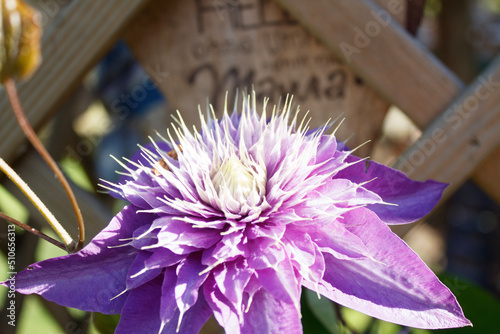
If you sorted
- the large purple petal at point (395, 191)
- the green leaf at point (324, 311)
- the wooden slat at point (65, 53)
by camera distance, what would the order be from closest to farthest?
the large purple petal at point (395, 191) < the green leaf at point (324, 311) < the wooden slat at point (65, 53)

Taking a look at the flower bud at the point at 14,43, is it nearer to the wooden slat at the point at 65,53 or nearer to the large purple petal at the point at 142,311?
the large purple petal at the point at 142,311

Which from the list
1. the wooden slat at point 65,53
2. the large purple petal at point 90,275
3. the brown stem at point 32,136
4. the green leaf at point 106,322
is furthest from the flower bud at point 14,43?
the wooden slat at point 65,53

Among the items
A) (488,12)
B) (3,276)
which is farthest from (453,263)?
(3,276)

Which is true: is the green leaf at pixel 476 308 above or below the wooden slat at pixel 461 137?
→ below

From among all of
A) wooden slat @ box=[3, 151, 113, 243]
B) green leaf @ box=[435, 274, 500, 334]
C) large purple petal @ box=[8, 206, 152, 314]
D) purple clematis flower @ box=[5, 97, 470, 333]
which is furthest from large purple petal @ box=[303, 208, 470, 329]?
wooden slat @ box=[3, 151, 113, 243]

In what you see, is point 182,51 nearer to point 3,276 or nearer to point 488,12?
point 3,276

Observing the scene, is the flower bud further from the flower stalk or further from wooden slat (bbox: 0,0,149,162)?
wooden slat (bbox: 0,0,149,162)

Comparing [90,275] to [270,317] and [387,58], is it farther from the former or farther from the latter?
[387,58]
